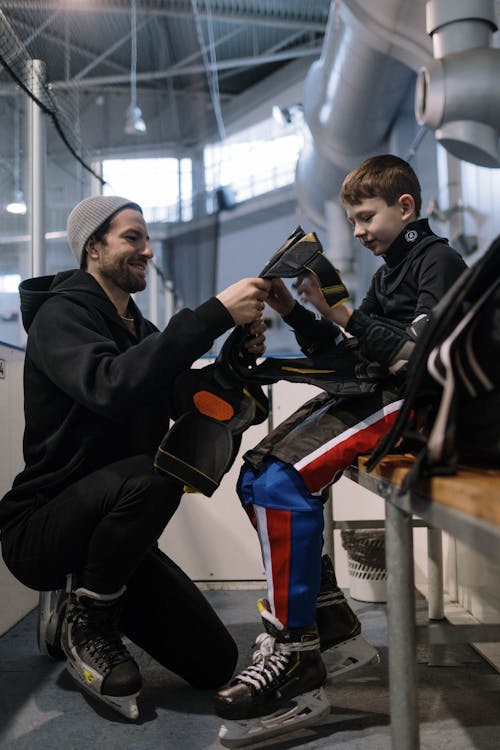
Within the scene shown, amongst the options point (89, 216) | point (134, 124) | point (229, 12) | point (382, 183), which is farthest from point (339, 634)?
point (229, 12)

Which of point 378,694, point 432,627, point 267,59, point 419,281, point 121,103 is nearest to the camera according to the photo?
point 432,627

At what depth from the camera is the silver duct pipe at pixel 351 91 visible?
2986 mm

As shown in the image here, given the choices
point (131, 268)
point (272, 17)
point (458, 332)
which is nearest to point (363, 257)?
point (272, 17)

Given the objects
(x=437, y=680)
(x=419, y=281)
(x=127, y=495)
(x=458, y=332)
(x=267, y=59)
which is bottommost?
(x=437, y=680)

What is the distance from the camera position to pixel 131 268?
62.2 inches

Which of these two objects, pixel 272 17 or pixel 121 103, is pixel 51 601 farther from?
pixel 121 103

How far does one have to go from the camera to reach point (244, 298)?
4.00ft

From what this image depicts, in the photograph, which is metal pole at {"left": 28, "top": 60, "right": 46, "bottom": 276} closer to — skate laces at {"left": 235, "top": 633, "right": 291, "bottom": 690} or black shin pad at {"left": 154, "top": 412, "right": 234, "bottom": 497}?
black shin pad at {"left": 154, "top": 412, "right": 234, "bottom": 497}

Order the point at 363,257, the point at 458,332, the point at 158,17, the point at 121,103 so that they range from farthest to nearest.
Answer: the point at 121,103 < the point at 158,17 < the point at 363,257 < the point at 458,332

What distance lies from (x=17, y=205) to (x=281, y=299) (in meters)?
1.32

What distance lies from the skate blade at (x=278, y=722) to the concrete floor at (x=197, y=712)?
0.04 m

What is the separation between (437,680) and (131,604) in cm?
63

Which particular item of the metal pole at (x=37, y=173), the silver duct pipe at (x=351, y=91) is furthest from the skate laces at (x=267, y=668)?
the silver duct pipe at (x=351, y=91)

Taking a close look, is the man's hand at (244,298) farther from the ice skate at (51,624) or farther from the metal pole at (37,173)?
the metal pole at (37,173)
